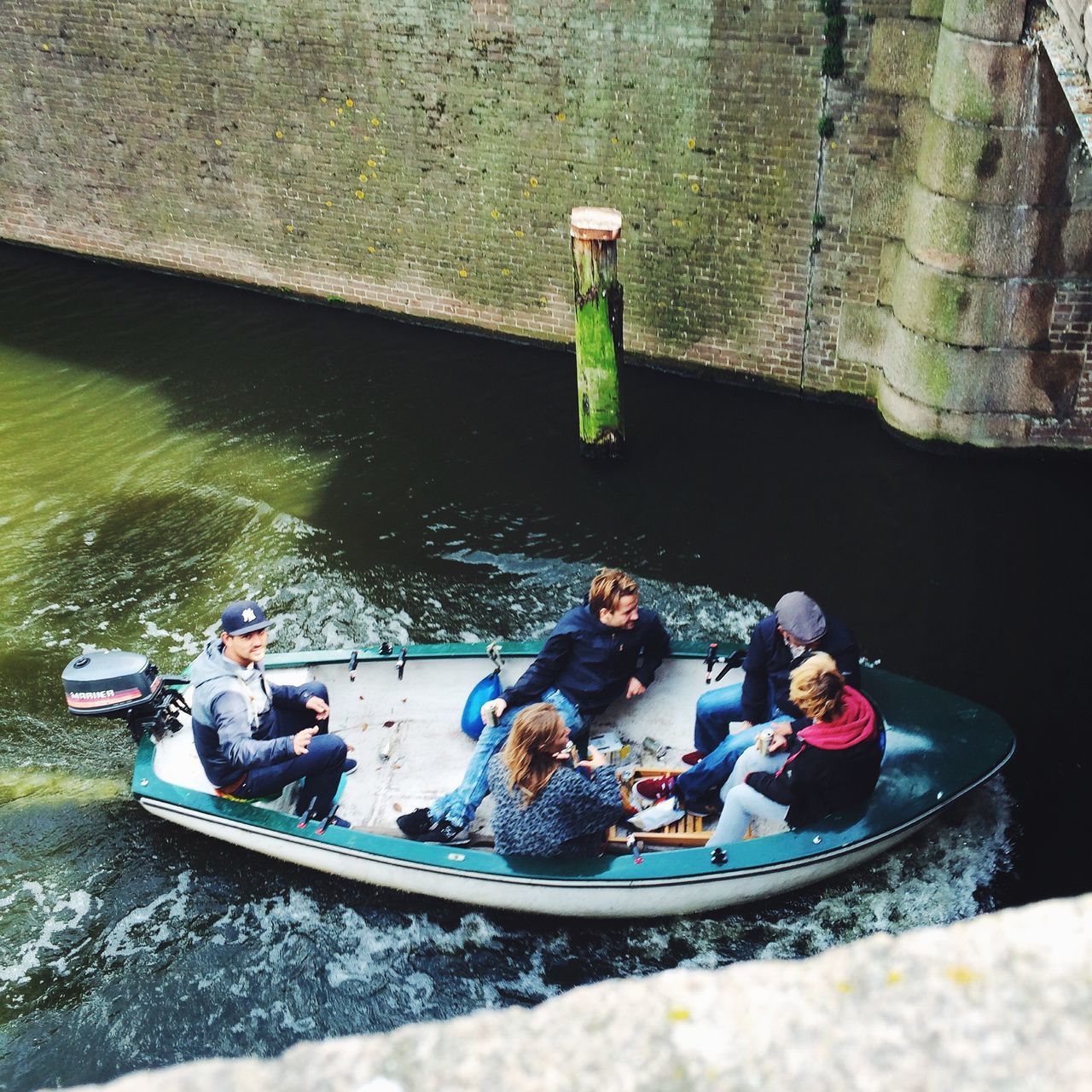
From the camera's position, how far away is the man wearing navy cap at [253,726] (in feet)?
18.0

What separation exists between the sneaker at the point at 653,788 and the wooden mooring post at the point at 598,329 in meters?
4.13

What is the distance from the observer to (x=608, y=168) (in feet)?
33.7

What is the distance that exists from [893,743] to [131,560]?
19.1 ft

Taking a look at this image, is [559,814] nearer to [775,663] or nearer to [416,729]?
[775,663]

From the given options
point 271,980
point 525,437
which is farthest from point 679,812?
point 525,437

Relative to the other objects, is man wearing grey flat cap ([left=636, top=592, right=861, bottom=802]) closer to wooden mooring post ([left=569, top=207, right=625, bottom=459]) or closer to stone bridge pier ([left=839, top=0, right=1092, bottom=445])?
wooden mooring post ([left=569, top=207, right=625, bottom=459])

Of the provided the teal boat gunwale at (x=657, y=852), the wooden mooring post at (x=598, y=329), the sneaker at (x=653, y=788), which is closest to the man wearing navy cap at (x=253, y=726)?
the teal boat gunwale at (x=657, y=852)

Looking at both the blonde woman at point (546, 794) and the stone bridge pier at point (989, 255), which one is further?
the stone bridge pier at point (989, 255)

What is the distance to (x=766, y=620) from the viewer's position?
5.72 meters

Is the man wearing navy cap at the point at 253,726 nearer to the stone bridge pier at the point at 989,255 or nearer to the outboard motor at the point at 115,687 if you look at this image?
the outboard motor at the point at 115,687

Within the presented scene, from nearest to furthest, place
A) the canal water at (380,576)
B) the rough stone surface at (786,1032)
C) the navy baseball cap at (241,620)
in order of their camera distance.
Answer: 1. the rough stone surface at (786,1032)
2. the navy baseball cap at (241,620)
3. the canal water at (380,576)

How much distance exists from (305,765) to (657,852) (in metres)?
1.81

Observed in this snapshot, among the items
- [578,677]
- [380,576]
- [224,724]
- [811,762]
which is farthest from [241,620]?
[380,576]

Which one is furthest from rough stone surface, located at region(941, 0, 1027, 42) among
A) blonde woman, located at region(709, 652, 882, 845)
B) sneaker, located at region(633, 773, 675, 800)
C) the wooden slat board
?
the wooden slat board
